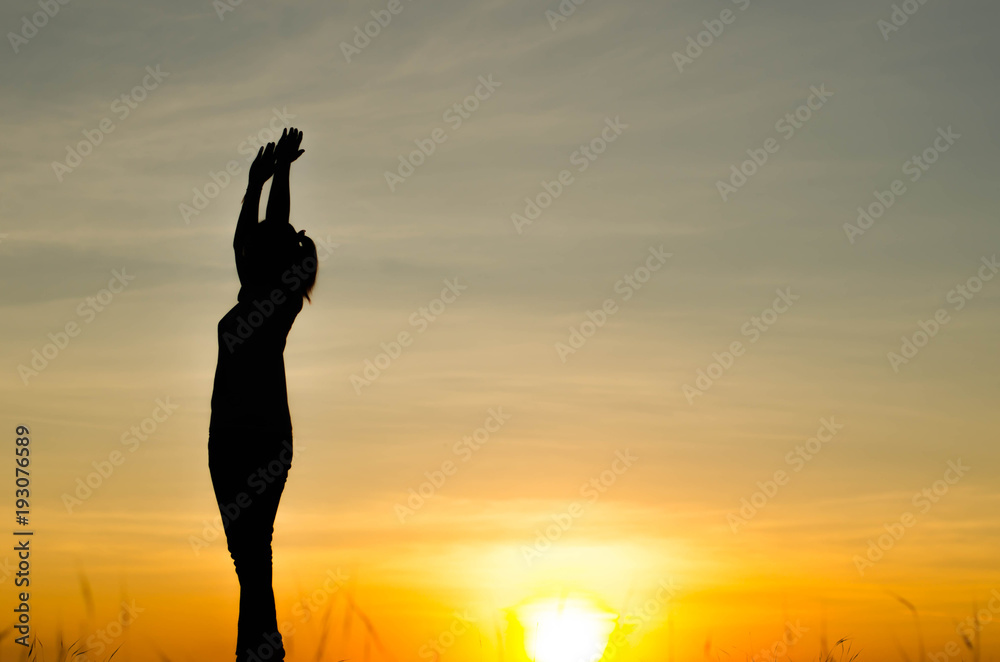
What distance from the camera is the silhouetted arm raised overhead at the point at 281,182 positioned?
21.1 ft

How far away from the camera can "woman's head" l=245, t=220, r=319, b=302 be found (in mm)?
6332

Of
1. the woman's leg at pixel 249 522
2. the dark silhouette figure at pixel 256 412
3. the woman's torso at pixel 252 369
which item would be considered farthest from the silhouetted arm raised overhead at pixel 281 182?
the woman's leg at pixel 249 522

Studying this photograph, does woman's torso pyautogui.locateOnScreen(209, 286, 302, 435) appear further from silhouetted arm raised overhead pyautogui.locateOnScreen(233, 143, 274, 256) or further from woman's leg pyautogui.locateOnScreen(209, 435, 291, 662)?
silhouetted arm raised overhead pyautogui.locateOnScreen(233, 143, 274, 256)

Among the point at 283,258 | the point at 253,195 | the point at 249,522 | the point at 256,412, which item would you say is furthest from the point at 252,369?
the point at 253,195

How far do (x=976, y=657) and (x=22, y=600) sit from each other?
686cm

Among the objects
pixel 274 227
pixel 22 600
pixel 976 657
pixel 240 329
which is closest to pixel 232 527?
pixel 240 329

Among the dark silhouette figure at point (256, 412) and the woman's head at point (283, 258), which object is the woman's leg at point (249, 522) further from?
the woman's head at point (283, 258)

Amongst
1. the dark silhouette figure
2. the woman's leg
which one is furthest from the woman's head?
the woman's leg

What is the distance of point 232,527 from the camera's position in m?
5.98

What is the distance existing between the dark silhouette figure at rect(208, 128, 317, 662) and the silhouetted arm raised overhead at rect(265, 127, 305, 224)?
30 mm

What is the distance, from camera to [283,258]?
6367mm

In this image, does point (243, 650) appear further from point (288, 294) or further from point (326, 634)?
point (288, 294)

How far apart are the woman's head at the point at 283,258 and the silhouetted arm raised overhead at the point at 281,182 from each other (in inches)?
2.8

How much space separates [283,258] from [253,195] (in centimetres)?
49
